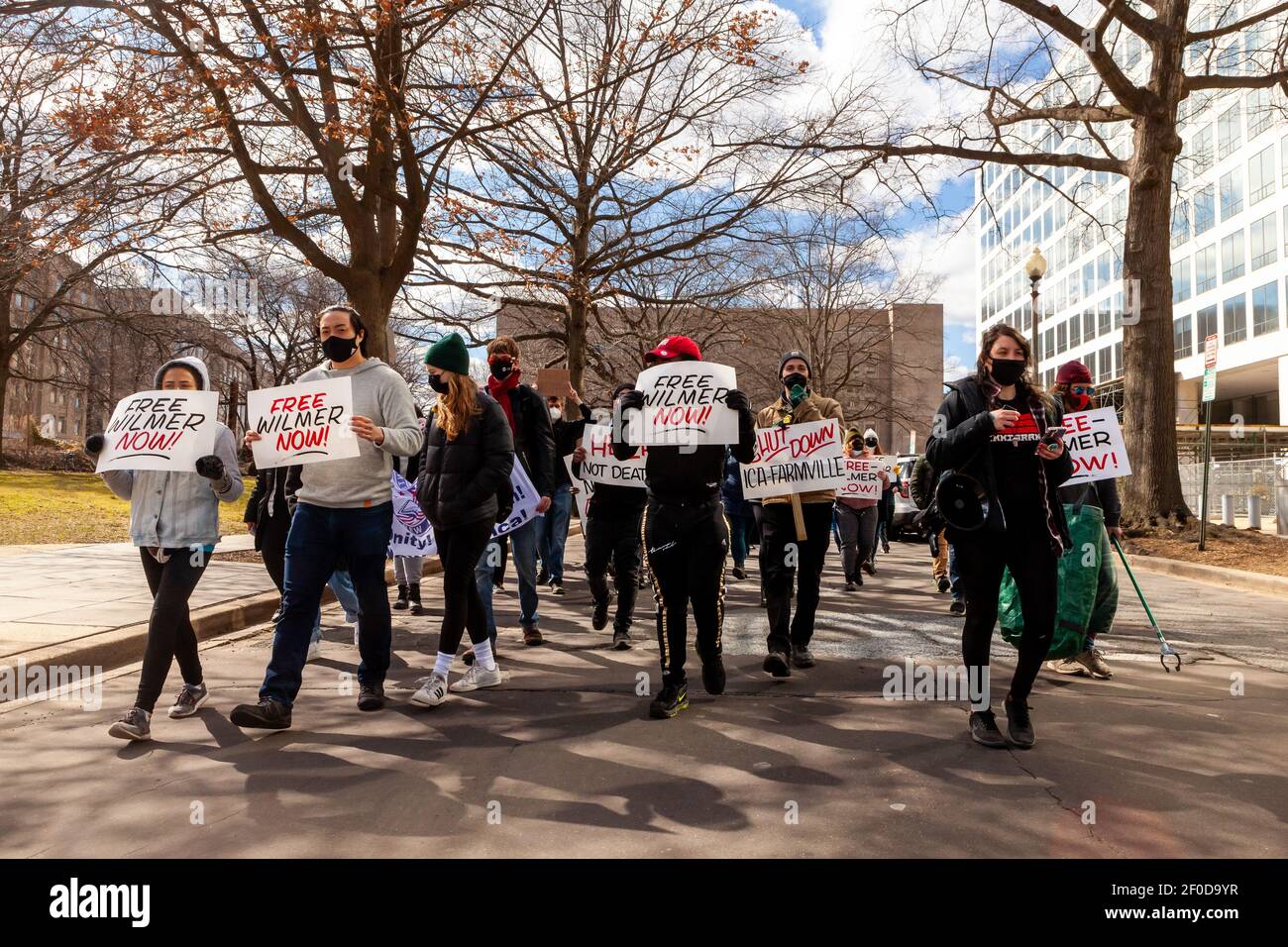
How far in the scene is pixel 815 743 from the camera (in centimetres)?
444

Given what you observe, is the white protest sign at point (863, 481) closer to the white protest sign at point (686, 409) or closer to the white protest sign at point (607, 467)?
the white protest sign at point (607, 467)

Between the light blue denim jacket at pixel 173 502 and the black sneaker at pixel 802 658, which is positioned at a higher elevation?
the light blue denim jacket at pixel 173 502

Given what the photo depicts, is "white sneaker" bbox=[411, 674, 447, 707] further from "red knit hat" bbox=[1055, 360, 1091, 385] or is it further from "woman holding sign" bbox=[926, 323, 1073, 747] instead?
"red knit hat" bbox=[1055, 360, 1091, 385]

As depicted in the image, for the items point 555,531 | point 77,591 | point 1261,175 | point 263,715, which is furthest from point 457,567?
point 1261,175

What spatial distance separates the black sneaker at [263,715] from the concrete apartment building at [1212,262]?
1151 inches

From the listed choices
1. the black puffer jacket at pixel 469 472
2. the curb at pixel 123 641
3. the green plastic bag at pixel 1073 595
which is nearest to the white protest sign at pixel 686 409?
the black puffer jacket at pixel 469 472

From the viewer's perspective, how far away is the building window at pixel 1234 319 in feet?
143

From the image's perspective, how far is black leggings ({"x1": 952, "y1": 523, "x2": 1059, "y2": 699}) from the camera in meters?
4.51

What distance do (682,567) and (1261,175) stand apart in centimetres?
4746

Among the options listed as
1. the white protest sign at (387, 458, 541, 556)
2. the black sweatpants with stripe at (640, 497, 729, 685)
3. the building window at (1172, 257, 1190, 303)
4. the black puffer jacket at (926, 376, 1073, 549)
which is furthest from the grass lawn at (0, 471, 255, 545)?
the building window at (1172, 257, 1190, 303)

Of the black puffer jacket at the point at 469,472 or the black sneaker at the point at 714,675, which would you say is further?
the black puffer jacket at the point at 469,472

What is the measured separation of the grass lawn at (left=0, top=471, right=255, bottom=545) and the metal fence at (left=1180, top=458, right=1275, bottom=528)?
2266 centimetres

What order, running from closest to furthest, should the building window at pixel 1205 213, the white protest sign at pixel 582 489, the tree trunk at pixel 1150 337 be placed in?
the white protest sign at pixel 582 489, the tree trunk at pixel 1150 337, the building window at pixel 1205 213
